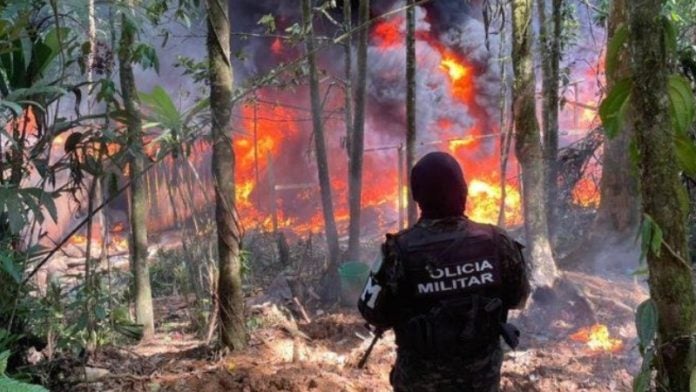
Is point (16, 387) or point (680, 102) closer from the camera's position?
point (16, 387)

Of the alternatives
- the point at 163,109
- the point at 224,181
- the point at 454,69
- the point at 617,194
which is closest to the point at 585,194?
the point at 617,194

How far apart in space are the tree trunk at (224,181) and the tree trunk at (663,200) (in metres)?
3.55

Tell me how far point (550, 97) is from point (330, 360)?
599 centimetres

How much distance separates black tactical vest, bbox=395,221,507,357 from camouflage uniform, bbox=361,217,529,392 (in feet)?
0.07

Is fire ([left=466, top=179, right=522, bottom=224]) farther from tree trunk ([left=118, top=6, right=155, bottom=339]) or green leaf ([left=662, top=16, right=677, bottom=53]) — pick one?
green leaf ([left=662, top=16, right=677, bottom=53])

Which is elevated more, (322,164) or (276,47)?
(276,47)

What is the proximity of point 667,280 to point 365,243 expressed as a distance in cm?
1064

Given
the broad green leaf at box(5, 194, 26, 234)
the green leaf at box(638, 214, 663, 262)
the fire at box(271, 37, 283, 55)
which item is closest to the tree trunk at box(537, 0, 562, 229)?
the green leaf at box(638, 214, 663, 262)

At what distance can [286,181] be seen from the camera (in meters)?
19.5

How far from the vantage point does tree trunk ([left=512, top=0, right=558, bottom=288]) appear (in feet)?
22.2

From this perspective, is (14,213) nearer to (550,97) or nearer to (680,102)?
(680,102)

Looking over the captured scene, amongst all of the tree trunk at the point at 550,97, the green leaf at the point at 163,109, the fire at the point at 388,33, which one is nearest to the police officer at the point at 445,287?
the green leaf at the point at 163,109

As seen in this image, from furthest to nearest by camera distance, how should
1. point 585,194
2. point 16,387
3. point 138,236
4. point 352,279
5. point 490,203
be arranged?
1. point 490,203
2. point 585,194
3. point 352,279
4. point 138,236
5. point 16,387

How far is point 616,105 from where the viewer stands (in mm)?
2119
